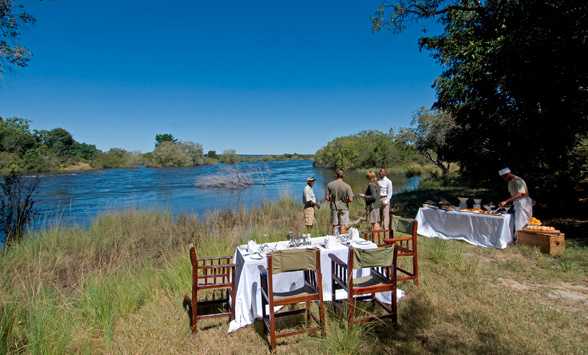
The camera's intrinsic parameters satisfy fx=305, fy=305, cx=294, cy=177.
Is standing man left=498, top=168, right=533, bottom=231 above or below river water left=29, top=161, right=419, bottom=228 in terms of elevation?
above

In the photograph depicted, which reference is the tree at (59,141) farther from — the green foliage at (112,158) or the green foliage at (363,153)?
the green foliage at (363,153)

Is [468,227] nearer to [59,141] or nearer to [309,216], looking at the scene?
[309,216]

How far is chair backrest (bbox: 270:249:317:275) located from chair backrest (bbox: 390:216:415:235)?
2074mm

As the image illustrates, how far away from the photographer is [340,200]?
7078mm

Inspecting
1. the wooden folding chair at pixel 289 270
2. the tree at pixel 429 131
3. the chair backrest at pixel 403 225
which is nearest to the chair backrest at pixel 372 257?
the wooden folding chair at pixel 289 270

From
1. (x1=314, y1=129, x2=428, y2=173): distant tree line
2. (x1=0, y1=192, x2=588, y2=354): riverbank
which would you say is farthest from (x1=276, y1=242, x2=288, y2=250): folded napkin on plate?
(x1=314, y1=129, x2=428, y2=173): distant tree line

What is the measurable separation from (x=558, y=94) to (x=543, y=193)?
2.99m

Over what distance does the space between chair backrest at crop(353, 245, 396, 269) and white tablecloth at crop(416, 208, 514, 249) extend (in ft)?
13.0

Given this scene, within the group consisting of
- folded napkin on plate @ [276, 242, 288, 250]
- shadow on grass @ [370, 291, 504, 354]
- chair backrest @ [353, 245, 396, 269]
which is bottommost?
shadow on grass @ [370, 291, 504, 354]

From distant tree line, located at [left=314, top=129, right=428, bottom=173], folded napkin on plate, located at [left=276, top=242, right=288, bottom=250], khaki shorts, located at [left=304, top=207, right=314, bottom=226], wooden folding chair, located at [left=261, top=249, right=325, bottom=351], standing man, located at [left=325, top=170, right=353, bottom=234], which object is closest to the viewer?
wooden folding chair, located at [left=261, top=249, right=325, bottom=351]

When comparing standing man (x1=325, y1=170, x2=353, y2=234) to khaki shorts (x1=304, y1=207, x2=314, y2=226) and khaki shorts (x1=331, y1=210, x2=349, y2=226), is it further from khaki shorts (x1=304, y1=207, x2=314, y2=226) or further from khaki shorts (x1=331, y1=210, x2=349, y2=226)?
khaki shorts (x1=304, y1=207, x2=314, y2=226)

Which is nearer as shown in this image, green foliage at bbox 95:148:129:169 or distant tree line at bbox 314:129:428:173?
distant tree line at bbox 314:129:428:173

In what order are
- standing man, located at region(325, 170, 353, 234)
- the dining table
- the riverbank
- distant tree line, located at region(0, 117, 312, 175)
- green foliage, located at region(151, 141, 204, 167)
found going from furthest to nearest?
green foliage, located at region(151, 141, 204, 167)
distant tree line, located at region(0, 117, 312, 175)
standing man, located at region(325, 170, 353, 234)
the dining table
the riverbank

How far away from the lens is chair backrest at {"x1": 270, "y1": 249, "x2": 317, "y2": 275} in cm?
292
